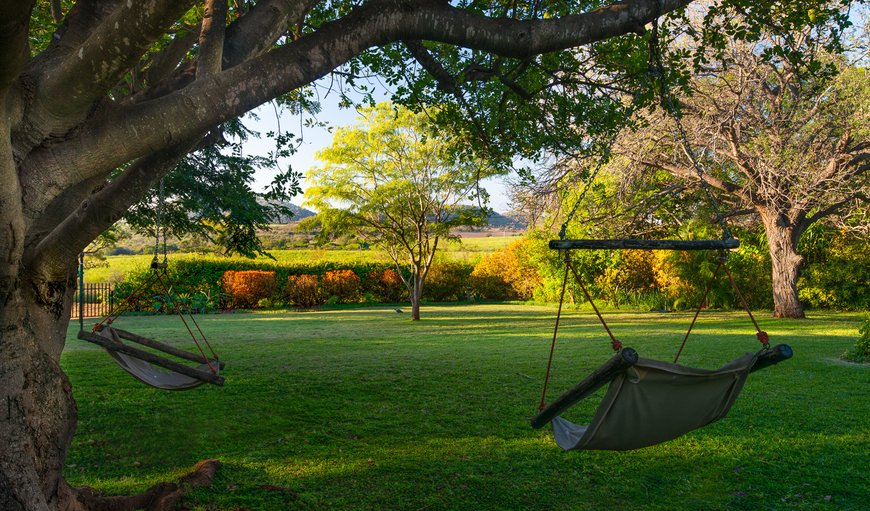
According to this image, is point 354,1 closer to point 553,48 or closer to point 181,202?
point 553,48

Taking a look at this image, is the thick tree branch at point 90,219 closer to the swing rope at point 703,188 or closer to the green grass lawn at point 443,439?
the green grass lawn at point 443,439

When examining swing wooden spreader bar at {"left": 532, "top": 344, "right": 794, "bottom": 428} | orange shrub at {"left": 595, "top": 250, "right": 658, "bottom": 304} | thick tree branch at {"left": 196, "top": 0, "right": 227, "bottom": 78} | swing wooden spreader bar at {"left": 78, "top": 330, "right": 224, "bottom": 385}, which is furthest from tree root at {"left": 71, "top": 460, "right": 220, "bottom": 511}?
orange shrub at {"left": 595, "top": 250, "right": 658, "bottom": 304}

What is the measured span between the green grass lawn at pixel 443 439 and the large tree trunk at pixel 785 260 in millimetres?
5791

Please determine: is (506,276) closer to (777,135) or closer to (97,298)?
(777,135)

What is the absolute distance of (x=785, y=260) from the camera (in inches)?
601

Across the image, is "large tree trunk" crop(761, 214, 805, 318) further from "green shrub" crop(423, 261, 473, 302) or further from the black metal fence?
the black metal fence

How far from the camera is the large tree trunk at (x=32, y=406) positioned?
10.3 feet

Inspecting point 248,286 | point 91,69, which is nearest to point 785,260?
point 91,69

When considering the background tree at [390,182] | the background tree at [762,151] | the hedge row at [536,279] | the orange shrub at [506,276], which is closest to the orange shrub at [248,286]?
the hedge row at [536,279]

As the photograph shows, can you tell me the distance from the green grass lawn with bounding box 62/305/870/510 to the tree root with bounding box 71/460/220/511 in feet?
0.41

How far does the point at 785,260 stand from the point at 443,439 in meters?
13.2

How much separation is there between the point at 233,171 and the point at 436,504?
7477mm

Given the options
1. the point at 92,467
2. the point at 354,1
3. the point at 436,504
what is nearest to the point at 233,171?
the point at 354,1

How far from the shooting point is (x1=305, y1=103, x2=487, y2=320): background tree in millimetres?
15648
